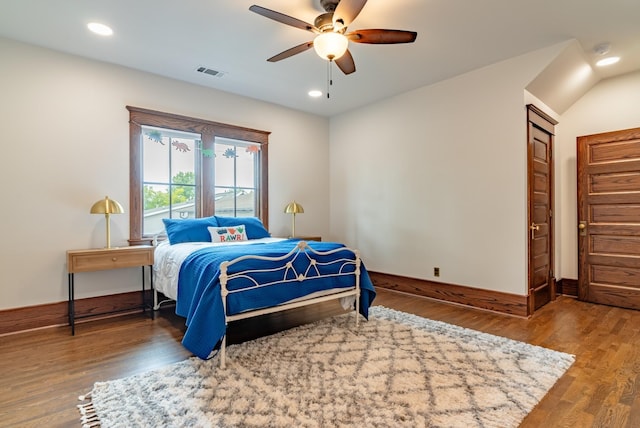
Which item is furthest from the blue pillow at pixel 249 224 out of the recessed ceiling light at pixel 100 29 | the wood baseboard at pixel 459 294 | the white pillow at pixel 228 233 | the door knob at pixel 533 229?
the door knob at pixel 533 229

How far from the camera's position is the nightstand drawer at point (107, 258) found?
3.23m

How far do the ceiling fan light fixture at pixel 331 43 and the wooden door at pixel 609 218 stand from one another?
11.7 ft

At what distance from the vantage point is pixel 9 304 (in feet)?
10.5

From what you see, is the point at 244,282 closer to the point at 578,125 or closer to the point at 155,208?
the point at 155,208

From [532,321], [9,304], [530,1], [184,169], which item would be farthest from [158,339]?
[530,1]

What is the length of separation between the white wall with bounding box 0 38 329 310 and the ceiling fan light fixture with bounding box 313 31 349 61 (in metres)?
2.47

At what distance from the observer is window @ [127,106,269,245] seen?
3.97 meters

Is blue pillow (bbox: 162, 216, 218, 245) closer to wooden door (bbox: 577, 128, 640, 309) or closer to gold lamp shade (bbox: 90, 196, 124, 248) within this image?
gold lamp shade (bbox: 90, 196, 124, 248)

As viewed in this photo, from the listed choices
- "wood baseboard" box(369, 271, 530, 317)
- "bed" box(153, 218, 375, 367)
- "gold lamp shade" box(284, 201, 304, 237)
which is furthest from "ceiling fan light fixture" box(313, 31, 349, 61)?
"wood baseboard" box(369, 271, 530, 317)

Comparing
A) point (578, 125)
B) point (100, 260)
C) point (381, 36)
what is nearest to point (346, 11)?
point (381, 36)

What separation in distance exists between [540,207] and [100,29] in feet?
16.2

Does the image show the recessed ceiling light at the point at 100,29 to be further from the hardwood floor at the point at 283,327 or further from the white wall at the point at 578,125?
the white wall at the point at 578,125

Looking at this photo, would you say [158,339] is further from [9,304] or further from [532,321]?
[532,321]

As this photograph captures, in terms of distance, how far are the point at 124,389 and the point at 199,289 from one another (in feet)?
2.48
